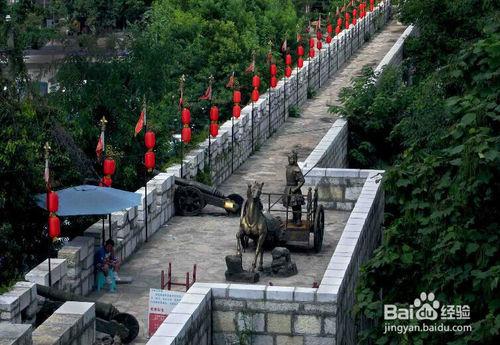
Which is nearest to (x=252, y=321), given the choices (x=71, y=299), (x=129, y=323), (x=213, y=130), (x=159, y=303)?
(x=159, y=303)

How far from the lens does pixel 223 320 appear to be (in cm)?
1969

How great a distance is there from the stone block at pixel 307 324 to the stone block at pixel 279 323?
86 mm

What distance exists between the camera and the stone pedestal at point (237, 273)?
22234 mm

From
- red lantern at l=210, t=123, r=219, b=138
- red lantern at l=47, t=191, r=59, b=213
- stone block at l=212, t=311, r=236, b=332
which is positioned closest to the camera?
stone block at l=212, t=311, r=236, b=332

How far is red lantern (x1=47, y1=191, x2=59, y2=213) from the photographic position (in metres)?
22.1

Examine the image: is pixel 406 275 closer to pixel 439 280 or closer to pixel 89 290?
pixel 439 280

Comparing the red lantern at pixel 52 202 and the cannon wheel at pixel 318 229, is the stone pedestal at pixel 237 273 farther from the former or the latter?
the red lantern at pixel 52 202

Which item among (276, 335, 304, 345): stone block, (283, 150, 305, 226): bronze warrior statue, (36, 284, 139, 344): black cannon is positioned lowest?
(276, 335, 304, 345): stone block

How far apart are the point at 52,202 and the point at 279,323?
4.69 metres

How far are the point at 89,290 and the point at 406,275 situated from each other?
597 centimetres

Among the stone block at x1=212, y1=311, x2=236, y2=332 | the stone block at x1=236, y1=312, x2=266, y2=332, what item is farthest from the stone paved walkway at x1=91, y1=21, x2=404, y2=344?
the stone block at x1=236, y1=312, x2=266, y2=332

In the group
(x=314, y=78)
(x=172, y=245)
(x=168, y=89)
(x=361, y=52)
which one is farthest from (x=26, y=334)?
(x=361, y=52)

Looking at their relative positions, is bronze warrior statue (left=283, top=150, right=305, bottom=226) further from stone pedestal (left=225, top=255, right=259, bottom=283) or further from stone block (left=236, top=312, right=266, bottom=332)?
stone block (left=236, top=312, right=266, bottom=332)

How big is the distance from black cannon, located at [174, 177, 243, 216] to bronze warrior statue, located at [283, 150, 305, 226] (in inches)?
98.0
